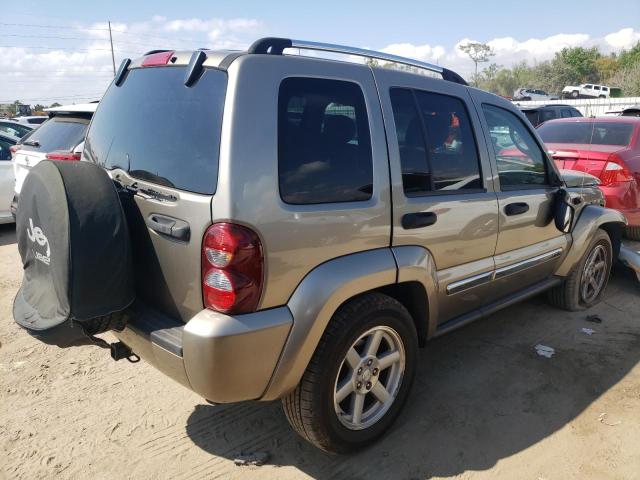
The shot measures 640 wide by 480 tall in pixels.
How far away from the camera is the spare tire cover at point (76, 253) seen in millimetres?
2107

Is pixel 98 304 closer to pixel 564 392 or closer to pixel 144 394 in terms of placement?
pixel 144 394

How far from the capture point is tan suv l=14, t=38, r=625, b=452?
2.08 metres

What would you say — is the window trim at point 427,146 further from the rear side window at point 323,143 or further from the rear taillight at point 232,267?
the rear taillight at point 232,267

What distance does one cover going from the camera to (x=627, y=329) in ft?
13.7

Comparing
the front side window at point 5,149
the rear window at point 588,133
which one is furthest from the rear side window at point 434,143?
the front side window at point 5,149

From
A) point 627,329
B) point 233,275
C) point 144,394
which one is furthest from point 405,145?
point 627,329

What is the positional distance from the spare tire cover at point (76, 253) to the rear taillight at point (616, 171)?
555cm

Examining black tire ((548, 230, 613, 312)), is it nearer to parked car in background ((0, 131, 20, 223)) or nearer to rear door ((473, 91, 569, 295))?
rear door ((473, 91, 569, 295))

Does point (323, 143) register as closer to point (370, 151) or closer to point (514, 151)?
point (370, 151)

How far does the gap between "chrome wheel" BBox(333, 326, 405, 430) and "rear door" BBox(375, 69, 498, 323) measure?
19.1 inches

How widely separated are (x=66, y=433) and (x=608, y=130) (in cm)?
695

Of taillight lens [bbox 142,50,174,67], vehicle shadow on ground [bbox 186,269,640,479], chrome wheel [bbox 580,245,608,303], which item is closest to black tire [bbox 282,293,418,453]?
vehicle shadow on ground [bbox 186,269,640,479]

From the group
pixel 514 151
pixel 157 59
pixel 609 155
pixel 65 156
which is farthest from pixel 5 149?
pixel 609 155

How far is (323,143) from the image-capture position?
92.4 inches
